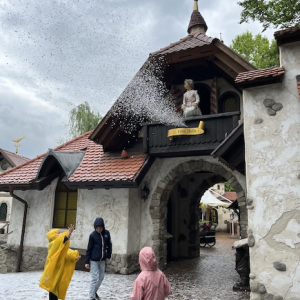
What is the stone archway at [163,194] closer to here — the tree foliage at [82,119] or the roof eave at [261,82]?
the roof eave at [261,82]

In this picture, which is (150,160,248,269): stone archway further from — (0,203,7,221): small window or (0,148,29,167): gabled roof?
(0,203,7,221): small window

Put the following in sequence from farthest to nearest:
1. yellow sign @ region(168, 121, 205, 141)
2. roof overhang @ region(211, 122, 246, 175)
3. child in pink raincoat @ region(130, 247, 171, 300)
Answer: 1. yellow sign @ region(168, 121, 205, 141)
2. roof overhang @ region(211, 122, 246, 175)
3. child in pink raincoat @ region(130, 247, 171, 300)

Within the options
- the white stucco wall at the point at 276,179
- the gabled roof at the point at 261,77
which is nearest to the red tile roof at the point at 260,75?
the gabled roof at the point at 261,77

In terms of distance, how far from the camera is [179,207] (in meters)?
11.8

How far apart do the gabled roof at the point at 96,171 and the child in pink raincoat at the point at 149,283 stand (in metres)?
4.70

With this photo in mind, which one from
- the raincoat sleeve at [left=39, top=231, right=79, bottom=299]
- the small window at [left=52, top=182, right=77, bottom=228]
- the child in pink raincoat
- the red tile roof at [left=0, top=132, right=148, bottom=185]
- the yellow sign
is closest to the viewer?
the child in pink raincoat

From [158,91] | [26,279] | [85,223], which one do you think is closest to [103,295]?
[26,279]

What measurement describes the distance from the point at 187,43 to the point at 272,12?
126 inches

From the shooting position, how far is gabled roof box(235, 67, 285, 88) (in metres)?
4.87

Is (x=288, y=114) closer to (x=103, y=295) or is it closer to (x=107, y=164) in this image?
(x=103, y=295)

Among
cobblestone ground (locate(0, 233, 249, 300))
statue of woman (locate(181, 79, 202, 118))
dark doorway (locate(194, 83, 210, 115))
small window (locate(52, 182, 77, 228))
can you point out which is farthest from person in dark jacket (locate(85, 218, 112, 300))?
dark doorway (locate(194, 83, 210, 115))

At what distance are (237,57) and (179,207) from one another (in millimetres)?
6391

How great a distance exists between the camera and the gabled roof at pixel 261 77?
4.87 metres

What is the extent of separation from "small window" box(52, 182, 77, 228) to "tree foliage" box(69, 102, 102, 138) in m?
11.6
